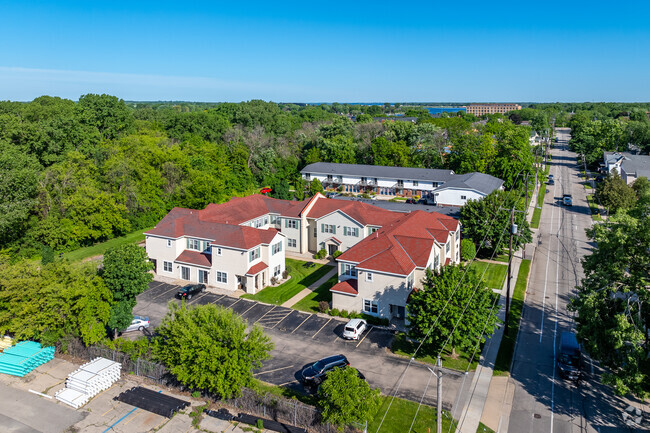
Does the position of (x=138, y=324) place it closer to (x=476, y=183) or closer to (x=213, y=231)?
(x=213, y=231)

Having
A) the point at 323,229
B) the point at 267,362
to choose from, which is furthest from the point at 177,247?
the point at 267,362

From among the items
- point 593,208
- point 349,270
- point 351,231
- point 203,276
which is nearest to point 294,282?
point 349,270

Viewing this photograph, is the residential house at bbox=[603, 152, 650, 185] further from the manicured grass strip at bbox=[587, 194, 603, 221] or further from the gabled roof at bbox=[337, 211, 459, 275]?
the gabled roof at bbox=[337, 211, 459, 275]

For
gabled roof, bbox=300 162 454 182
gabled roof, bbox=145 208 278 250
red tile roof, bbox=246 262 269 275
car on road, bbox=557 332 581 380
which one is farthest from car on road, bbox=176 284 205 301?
gabled roof, bbox=300 162 454 182

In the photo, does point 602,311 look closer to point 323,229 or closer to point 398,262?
point 398,262

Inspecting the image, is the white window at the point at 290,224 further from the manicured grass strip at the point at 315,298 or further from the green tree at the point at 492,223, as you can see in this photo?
the green tree at the point at 492,223

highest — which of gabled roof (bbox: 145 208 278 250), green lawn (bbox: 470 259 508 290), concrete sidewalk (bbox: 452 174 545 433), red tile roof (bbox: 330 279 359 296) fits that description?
gabled roof (bbox: 145 208 278 250)
